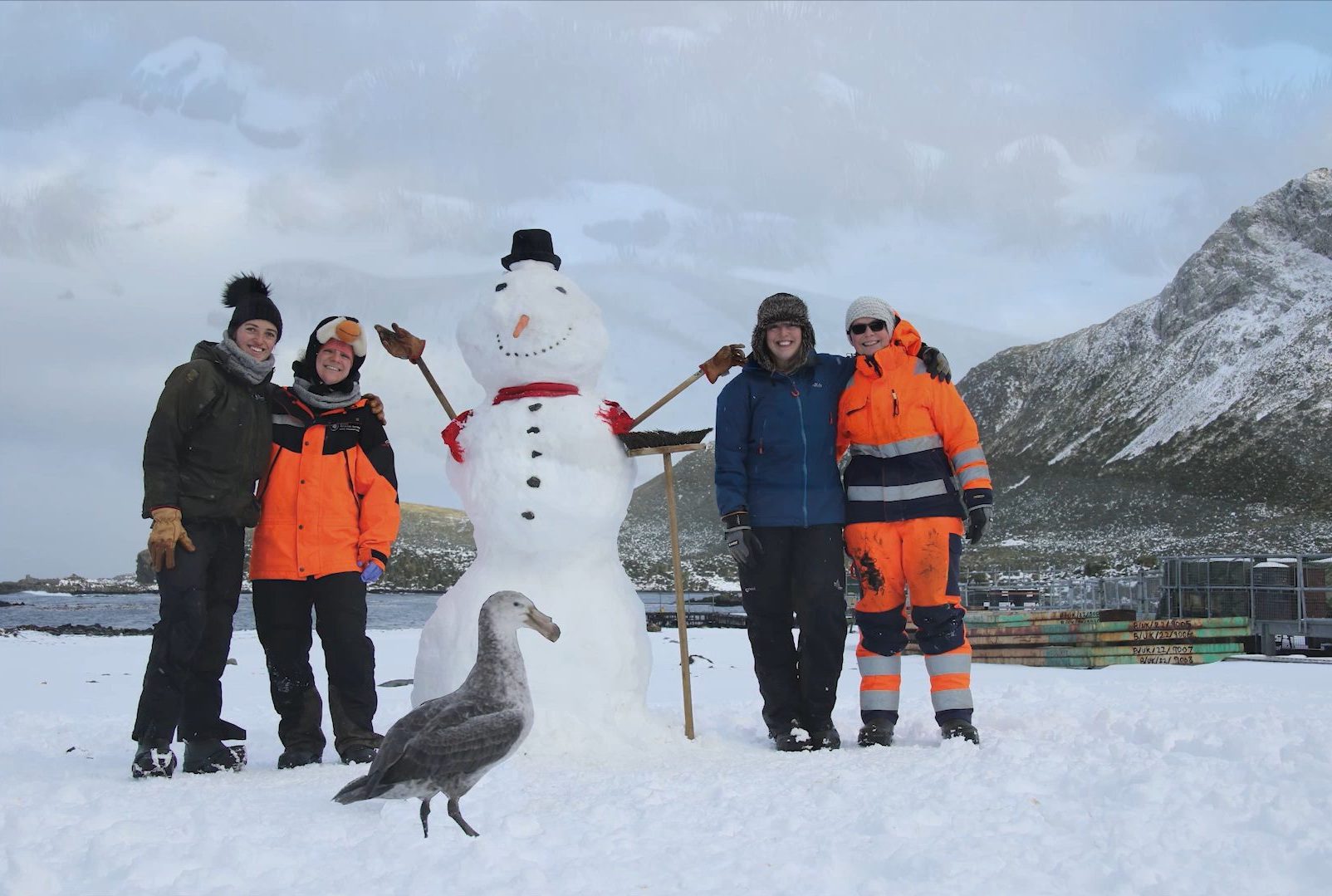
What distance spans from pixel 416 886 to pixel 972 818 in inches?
58.4

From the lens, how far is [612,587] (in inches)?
189

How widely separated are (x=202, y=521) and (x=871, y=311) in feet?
9.21

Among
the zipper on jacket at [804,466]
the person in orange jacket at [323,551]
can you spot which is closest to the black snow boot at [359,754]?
the person in orange jacket at [323,551]

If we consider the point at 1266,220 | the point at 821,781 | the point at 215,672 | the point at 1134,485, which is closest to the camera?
the point at 821,781

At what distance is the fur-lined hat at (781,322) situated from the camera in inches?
187

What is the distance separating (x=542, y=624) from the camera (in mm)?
2926

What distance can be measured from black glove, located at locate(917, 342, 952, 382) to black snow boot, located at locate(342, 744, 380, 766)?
269 cm

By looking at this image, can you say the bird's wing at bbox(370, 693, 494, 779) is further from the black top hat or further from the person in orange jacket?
the black top hat

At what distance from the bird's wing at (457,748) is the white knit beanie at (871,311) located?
252 cm

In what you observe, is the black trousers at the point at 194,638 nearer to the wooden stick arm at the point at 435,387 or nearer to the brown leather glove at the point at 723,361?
the wooden stick arm at the point at 435,387

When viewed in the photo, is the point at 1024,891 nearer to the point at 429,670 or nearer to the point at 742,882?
the point at 742,882

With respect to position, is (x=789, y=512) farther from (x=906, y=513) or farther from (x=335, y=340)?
(x=335, y=340)

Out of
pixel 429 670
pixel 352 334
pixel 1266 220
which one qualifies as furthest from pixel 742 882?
pixel 1266 220

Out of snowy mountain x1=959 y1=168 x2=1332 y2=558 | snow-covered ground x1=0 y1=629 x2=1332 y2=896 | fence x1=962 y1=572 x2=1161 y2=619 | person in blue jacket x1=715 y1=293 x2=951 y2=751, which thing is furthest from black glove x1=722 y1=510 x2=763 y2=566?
snowy mountain x1=959 y1=168 x2=1332 y2=558
